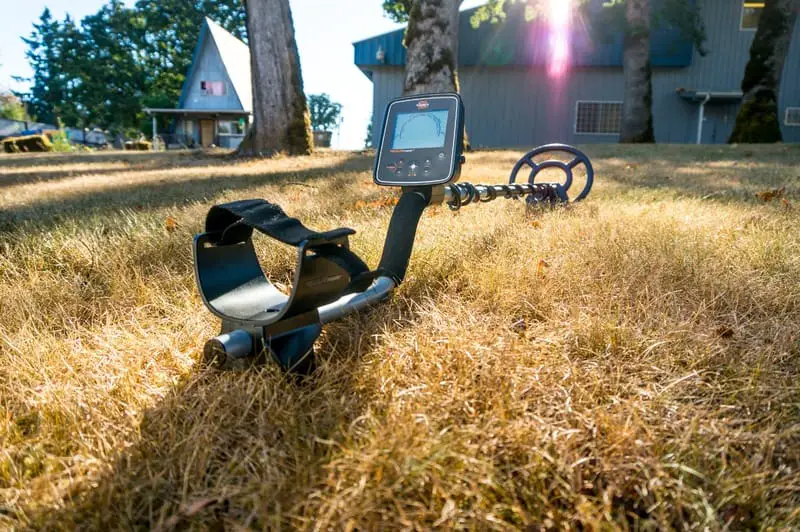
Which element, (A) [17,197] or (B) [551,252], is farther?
(A) [17,197]

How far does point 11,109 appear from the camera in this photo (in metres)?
38.8

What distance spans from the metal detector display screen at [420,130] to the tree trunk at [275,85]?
698 centimetres

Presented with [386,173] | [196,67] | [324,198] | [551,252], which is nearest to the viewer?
[386,173]

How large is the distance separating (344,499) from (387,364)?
1.30 feet

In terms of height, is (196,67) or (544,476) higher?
(196,67)

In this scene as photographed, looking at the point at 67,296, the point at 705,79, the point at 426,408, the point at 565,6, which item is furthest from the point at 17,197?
the point at 705,79

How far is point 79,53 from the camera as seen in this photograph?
37906 mm

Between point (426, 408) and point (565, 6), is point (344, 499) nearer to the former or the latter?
point (426, 408)

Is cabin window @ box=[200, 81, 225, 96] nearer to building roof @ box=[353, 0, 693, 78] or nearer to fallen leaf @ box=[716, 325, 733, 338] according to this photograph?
building roof @ box=[353, 0, 693, 78]

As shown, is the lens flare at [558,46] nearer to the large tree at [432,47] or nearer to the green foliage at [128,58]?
the large tree at [432,47]

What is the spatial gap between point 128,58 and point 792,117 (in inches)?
1436

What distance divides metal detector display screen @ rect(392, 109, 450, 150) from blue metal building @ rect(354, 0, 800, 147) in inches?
626

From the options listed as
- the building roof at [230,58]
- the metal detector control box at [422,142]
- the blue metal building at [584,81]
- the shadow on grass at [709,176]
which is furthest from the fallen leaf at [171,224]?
the building roof at [230,58]

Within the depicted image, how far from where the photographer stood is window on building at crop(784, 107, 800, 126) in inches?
689
